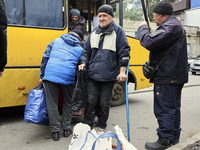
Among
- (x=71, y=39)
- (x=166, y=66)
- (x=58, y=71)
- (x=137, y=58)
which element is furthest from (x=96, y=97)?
(x=137, y=58)

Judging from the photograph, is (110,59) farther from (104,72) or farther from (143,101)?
(143,101)

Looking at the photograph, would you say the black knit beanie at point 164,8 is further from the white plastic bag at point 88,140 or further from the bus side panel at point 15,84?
the bus side panel at point 15,84

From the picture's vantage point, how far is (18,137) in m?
3.52

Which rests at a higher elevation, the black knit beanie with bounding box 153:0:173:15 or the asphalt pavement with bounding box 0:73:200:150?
the black knit beanie with bounding box 153:0:173:15

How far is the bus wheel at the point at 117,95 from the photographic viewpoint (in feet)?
18.3

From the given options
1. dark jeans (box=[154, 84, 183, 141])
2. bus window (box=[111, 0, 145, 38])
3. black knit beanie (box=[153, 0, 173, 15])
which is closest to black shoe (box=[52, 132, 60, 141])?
dark jeans (box=[154, 84, 183, 141])

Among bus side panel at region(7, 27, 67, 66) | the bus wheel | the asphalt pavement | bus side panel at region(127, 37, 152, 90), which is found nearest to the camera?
the asphalt pavement

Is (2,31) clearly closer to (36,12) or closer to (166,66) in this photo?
(166,66)

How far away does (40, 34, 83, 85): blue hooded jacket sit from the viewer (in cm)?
327

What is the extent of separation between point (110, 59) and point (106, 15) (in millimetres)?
658

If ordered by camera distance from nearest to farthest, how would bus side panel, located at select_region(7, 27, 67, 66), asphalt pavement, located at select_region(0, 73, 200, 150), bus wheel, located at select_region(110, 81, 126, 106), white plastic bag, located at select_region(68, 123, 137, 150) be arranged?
1. white plastic bag, located at select_region(68, 123, 137, 150)
2. asphalt pavement, located at select_region(0, 73, 200, 150)
3. bus side panel, located at select_region(7, 27, 67, 66)
4. bus wheel, located at select_region(110, 81, 126, 106)

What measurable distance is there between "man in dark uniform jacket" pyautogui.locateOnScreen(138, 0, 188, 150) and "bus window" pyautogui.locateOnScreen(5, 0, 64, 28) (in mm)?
2028

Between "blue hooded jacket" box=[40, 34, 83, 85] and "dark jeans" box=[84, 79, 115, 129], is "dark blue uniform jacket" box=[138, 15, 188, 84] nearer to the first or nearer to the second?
"dark jeans" box=[84, 79, 115, 129]

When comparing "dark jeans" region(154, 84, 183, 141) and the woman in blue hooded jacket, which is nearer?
"dark jeans" region(154, 84, 183, 141)
